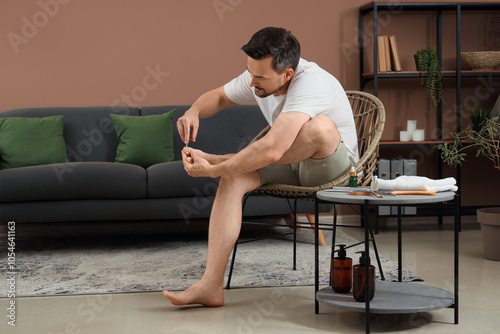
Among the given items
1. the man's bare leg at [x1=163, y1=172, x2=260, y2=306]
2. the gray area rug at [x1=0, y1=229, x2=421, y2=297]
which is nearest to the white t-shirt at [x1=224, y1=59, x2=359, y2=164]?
the man's bare leg at [x1=163, y1=172, x2=260, y2=306]

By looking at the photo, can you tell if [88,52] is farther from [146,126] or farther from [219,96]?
[219,96]

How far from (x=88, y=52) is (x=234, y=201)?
8.38 ft

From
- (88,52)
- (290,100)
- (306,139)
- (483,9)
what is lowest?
(306,139)

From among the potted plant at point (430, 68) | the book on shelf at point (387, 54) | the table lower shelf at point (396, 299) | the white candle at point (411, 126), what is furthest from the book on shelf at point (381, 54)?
the table lower shelf at point (396, 299)

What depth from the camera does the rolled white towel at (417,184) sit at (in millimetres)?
2158

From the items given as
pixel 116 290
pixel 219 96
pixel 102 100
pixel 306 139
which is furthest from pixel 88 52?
pixel 306 139

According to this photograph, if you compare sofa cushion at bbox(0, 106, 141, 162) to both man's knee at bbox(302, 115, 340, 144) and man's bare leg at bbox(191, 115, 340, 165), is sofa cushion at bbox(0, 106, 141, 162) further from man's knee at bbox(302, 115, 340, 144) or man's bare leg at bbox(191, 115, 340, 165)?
man's knee at bbox(302, 115, 340, 144)

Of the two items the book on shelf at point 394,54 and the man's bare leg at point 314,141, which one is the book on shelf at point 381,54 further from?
the man's bare leg at point 314,141

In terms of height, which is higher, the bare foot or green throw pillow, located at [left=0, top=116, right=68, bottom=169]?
green throw pillow, located at [left=0, top=116, right=68, bottom=169]

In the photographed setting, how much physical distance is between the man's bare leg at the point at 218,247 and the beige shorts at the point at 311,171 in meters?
0.23

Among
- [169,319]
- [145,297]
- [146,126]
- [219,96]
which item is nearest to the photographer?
[169,319]

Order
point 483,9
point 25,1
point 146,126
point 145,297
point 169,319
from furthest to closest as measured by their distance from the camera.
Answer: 1. point 483,9
2. point 25,1
3. point 146,126
4. point 145,297
5. point 169,319

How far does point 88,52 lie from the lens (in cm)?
454

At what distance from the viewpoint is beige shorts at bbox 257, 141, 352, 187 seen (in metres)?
2.53
